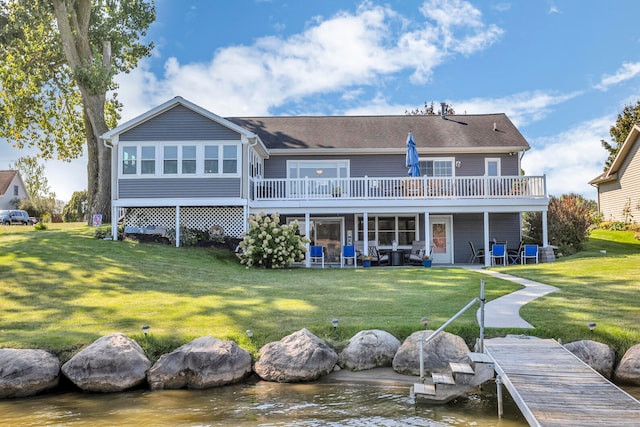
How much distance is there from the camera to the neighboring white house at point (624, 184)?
2962 cm

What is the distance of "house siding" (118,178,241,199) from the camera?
65.7ft

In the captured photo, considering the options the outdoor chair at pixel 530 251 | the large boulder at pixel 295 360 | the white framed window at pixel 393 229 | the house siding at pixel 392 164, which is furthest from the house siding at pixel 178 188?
the large boulder at pixel 295 360

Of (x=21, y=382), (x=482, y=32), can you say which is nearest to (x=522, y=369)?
(x=21, y=382)

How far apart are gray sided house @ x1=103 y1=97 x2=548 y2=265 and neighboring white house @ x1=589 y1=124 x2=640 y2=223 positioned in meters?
10.7

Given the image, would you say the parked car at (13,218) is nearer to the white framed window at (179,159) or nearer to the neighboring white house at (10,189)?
the neighboring white house at (10,189)

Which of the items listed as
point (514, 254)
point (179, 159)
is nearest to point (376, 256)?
point (514, 254)

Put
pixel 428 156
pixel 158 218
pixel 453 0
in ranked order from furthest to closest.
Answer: pixel 428 156
pixel 158 218
pixel 453 0

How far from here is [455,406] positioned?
7137 millimetres

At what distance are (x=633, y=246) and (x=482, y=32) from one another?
1236 centimetres

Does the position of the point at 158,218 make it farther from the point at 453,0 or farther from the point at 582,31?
the point at 582,31

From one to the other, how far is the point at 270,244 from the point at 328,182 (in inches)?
156

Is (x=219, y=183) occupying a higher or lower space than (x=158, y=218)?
higher

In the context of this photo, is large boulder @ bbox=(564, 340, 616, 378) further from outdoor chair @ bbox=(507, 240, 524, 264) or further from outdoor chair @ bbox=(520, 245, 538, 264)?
outdoor chair @ bbox=(507, 240, 524, 264)

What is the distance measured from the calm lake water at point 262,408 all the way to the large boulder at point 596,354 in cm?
49
